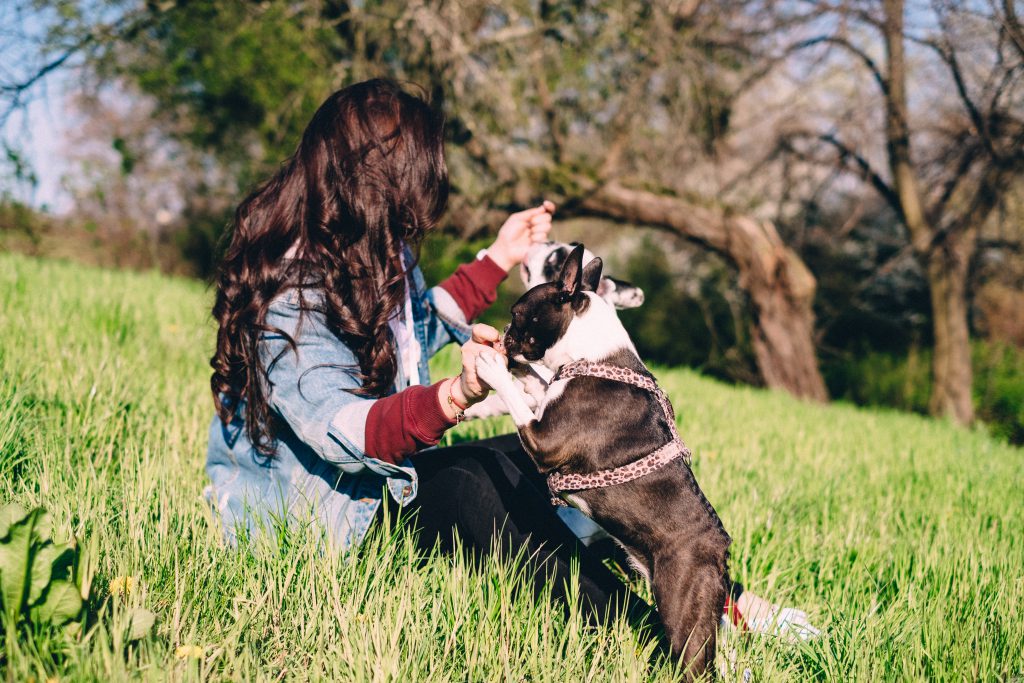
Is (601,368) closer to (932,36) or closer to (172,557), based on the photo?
(172,557)

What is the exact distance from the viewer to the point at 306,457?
2.24 meters

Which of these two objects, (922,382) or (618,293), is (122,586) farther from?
(922,382)

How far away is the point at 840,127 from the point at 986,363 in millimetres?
4562

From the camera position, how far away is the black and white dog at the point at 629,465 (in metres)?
2.05

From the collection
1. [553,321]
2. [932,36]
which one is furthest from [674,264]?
[553,321]

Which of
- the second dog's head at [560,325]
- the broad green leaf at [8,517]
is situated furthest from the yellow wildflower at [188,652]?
the second dog's head at [560,325]

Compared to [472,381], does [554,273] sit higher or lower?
higher

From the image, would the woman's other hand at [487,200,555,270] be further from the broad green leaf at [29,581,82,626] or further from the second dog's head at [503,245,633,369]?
the broad green leaf at [29,581,82,626]

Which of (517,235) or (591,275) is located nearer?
(591,275)

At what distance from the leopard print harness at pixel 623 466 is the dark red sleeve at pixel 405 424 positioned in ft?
1.63

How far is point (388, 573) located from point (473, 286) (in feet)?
4.39

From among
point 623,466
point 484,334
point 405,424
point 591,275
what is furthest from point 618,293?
point 405,424

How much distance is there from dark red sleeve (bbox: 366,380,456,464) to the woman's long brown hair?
0.21 meters

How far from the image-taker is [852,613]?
7.73 ft
